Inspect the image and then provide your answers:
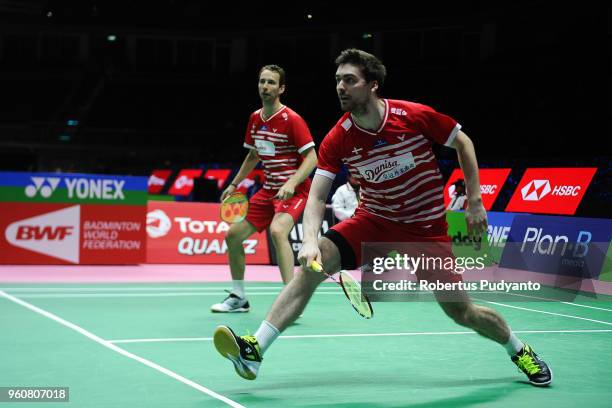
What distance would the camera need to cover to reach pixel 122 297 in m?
8.40

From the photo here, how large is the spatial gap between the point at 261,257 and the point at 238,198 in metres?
5.86

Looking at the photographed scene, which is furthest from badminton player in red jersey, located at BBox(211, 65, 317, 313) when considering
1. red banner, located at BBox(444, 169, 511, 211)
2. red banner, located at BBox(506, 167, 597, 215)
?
red banner, located at BBox(444, 169, 511, 211)

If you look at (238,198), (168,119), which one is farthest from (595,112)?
(168,119)

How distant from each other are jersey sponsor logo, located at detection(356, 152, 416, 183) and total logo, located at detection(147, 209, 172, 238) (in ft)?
27.6

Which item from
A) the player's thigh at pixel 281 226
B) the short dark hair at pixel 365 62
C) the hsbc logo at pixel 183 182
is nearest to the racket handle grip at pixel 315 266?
the short dark hair at pixel 365 62

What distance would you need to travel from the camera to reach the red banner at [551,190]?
536 inches

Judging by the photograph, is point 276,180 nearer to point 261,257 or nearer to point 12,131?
point 261,257

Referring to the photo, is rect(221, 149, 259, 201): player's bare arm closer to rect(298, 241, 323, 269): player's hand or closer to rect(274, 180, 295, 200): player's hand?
rect(274, 180, 295, 200): player's hand

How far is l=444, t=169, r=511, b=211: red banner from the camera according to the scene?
615 inches

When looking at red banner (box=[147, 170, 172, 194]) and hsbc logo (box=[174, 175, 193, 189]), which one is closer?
hsbc logo (box=[174, 175, 193, 189])

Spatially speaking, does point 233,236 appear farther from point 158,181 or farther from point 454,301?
point 158,181

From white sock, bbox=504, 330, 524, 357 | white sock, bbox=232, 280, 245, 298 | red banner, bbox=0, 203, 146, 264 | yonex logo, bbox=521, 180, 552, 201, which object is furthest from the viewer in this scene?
yonex logo, bbox=521, 180, 552, 201

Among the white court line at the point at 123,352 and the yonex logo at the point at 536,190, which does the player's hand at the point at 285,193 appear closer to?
the white court line at the point at 123,352

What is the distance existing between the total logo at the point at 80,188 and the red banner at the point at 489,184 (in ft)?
21.0
